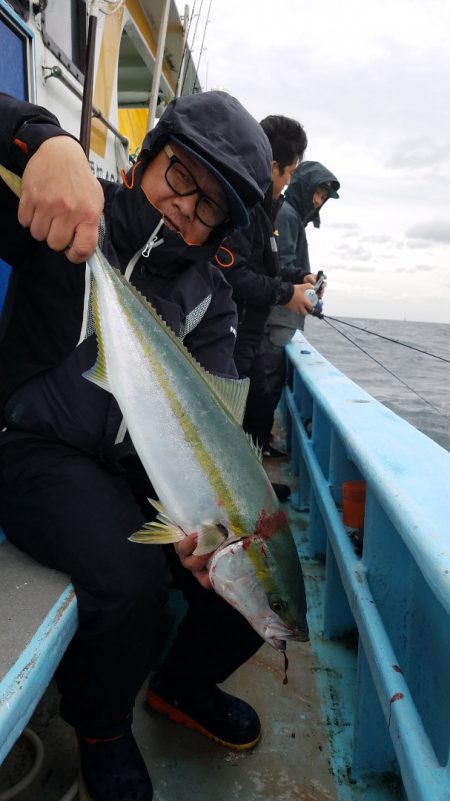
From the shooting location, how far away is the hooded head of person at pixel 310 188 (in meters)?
5.13

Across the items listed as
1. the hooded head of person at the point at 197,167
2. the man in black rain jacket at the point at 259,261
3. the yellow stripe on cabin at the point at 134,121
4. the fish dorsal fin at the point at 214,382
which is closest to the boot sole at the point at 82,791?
the fish dorsal fin at the point at 214,382

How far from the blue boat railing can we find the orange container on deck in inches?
2.3

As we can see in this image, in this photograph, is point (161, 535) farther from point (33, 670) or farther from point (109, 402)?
point (109, 402)

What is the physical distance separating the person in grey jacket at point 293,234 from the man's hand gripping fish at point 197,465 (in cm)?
351

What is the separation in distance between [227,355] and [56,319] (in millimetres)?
784

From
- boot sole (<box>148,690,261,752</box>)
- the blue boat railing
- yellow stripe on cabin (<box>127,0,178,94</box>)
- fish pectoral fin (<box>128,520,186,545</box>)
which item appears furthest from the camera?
yellow stripe on cabin (<box>127,0,178,94</box>)

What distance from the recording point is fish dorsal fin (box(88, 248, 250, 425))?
1611mm

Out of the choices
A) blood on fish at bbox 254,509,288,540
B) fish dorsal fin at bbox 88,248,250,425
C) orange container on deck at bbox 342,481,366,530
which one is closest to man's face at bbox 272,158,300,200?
orange container on deck at bbox 342,481,366,530

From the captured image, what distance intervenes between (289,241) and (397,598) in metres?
4.02

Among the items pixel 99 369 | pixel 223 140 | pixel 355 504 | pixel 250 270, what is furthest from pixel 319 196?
pixel 99 369

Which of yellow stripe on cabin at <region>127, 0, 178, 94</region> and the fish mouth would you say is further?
yellow stripe on cabin at <region>127, 0, 178, 94</region>

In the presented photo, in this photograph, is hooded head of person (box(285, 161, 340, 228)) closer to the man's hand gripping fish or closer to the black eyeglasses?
the black eyeglasses

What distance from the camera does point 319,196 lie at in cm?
530

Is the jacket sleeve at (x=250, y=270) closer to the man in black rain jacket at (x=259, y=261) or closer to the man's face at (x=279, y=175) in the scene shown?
the man in black rain jacket at (x=259, y=261)
